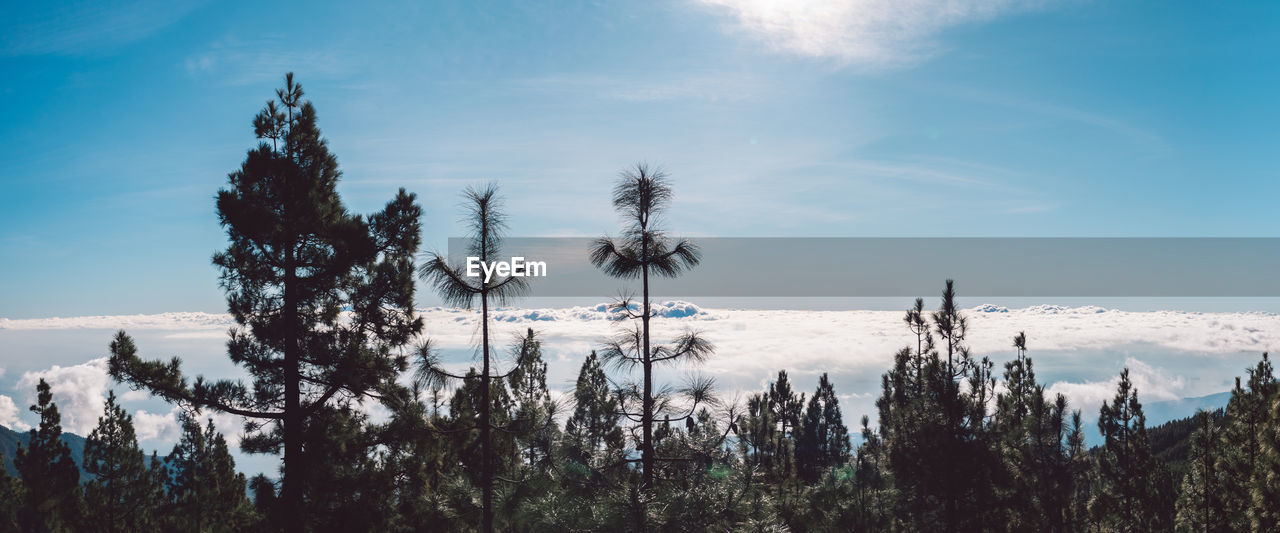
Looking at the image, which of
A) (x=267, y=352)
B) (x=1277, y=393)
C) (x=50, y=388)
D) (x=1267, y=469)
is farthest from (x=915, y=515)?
(x=50, y=388)

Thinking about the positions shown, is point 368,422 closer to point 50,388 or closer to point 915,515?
point 915,515

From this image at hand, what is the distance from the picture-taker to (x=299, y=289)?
54.5 feet

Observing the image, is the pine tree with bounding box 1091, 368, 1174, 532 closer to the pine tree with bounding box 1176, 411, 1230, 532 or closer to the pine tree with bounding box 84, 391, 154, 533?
the pine tree with bounding box 1176, 411, 1230, 532

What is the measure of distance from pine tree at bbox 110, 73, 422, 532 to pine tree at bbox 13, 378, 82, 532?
19.9 metres

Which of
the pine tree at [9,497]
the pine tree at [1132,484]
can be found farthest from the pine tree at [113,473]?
the pine tree at [1132,484]

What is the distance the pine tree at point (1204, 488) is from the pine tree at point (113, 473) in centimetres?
4442

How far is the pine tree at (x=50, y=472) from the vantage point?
1174 inches

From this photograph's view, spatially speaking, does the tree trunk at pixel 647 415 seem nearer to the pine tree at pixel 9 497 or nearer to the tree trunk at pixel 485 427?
the tree trunk at pixel 485 427

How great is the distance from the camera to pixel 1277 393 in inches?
1008

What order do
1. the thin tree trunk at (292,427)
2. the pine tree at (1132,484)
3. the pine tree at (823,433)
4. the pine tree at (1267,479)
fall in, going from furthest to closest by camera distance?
the pine tree at (823,433) → the pine tree at (1132,484) → the pine tree at (1267,479) → the thin tree trunk at (292,427)

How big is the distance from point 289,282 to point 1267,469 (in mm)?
31355

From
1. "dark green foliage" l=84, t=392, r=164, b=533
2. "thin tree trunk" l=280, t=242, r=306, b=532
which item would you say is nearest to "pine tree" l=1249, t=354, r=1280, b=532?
"thin tree trunk" l=280, t=242, r=306, b=532

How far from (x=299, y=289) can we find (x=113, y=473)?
23604mm

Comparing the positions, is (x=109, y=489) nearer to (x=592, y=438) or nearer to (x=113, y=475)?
(x=113, y=475)
